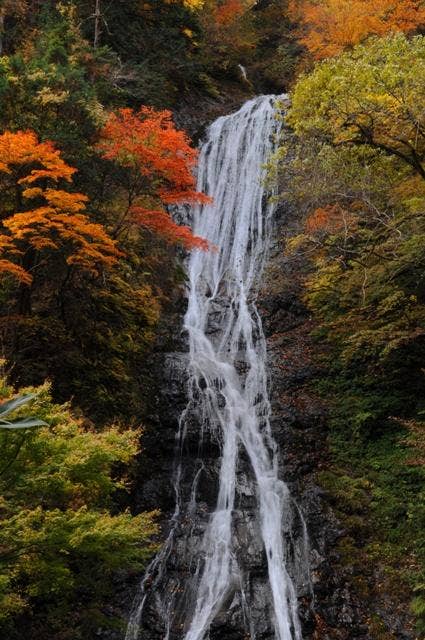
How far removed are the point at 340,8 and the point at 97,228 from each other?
2042cm

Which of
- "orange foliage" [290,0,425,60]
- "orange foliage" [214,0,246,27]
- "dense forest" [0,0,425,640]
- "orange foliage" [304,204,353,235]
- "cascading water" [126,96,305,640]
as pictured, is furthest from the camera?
"orange foliage" [214,0,246,27]

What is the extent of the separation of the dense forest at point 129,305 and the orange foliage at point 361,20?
11.7 meters

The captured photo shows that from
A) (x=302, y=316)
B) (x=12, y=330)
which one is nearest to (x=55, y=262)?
(x=12, y=330)

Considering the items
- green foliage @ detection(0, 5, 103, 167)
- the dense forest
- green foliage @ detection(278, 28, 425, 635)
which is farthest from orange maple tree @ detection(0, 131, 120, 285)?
green foliage @ detection(278, 28, 425, 635)

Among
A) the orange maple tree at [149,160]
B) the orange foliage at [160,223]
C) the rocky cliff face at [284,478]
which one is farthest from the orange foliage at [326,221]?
the orange foliage at [160,223]

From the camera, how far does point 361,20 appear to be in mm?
23375

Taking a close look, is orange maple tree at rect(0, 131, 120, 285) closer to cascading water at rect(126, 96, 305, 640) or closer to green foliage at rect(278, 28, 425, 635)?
green foliage at rect(278, 28, 425, 635)

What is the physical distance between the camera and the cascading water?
985cm

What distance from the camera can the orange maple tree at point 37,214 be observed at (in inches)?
378

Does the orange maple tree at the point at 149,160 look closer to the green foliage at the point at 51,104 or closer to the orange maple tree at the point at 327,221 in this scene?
the green foliage at the point at 51,104

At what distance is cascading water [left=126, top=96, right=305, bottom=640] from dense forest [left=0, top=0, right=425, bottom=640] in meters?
0.90

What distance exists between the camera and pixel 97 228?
32.8 feet

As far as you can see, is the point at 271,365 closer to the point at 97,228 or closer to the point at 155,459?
the point at 155,459

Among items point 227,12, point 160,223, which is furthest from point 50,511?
point 227,12
